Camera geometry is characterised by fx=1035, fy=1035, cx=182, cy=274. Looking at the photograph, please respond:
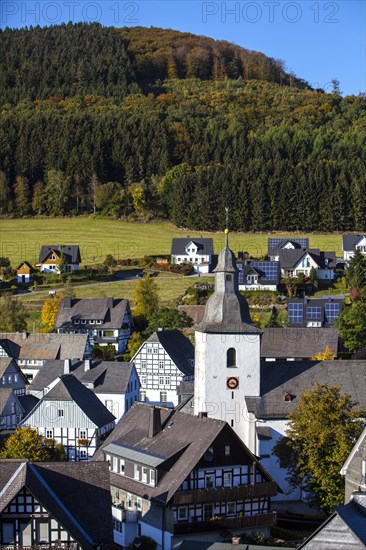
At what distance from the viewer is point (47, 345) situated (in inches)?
3401

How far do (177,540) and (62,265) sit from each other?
7700 cm

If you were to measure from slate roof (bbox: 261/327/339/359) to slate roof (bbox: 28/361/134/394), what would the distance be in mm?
10529

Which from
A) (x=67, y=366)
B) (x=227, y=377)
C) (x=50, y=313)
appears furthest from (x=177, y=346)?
(x=227, y=377)

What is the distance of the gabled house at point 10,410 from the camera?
66062 millimetres

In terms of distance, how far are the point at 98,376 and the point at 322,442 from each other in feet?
96.4

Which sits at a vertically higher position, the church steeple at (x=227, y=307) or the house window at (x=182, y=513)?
the church steeple at (x=227, y=307)

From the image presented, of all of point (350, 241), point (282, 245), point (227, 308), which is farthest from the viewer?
point (350, 241)

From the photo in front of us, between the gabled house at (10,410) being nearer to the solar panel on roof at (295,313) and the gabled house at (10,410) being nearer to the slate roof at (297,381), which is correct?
the slate roof at (297,381)

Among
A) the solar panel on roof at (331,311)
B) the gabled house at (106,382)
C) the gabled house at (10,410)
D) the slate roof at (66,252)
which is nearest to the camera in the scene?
the gabled house at (10,410)

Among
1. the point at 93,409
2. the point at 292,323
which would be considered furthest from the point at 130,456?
the point at 292,323

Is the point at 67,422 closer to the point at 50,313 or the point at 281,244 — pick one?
the point at 50,313

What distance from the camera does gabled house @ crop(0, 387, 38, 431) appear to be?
6606 centimetres

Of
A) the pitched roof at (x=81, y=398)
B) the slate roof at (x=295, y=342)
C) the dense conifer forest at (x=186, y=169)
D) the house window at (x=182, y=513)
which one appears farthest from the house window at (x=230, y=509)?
the dense conifer forest at (x=186, y=169)

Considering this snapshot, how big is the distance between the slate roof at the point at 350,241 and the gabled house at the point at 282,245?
442cm
